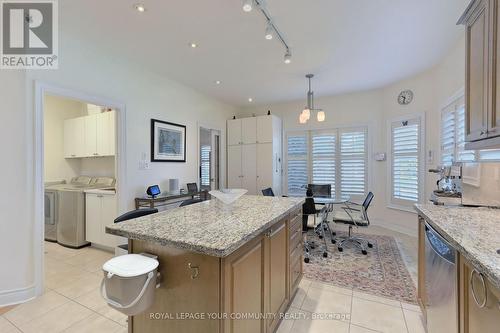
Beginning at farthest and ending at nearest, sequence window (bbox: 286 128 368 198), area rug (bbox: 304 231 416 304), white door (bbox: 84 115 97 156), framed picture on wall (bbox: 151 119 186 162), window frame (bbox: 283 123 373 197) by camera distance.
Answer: window (bbox: 286 128 368 198) < window frame (bbox: 283 123 373 197) < white door (bbox: 84 115 97 156) < framed picture on wall (bbox: 151 119 186 162) < area rug (bbox: 304 231 416 304)

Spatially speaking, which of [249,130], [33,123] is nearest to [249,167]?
[249,130]

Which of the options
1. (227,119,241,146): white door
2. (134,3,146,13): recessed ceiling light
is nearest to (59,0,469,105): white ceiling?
(134,3,146,13): recessed ceiling light

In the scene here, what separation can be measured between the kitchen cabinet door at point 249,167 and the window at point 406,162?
9.18 feet

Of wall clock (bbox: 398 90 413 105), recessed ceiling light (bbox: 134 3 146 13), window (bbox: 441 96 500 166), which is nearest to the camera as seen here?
recessed ceiling light (bbox: 134 3 146 13)

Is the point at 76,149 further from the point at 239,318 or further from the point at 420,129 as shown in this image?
the point at 420,129

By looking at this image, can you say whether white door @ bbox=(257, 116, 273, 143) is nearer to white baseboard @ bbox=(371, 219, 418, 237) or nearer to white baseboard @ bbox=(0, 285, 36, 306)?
white baseboard @ bbox=(371, 219, 418, 237)

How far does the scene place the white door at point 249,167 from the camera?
207 inches

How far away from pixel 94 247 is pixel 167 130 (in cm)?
219

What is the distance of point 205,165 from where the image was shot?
4965 mm

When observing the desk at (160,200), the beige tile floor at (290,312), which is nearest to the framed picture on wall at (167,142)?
the desk at (160,200)

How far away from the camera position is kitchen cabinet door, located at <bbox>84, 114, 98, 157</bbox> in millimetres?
3963

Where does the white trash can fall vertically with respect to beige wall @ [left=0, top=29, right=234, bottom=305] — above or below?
below

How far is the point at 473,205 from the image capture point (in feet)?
6.11

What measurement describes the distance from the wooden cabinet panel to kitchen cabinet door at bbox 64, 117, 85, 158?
412 cm
